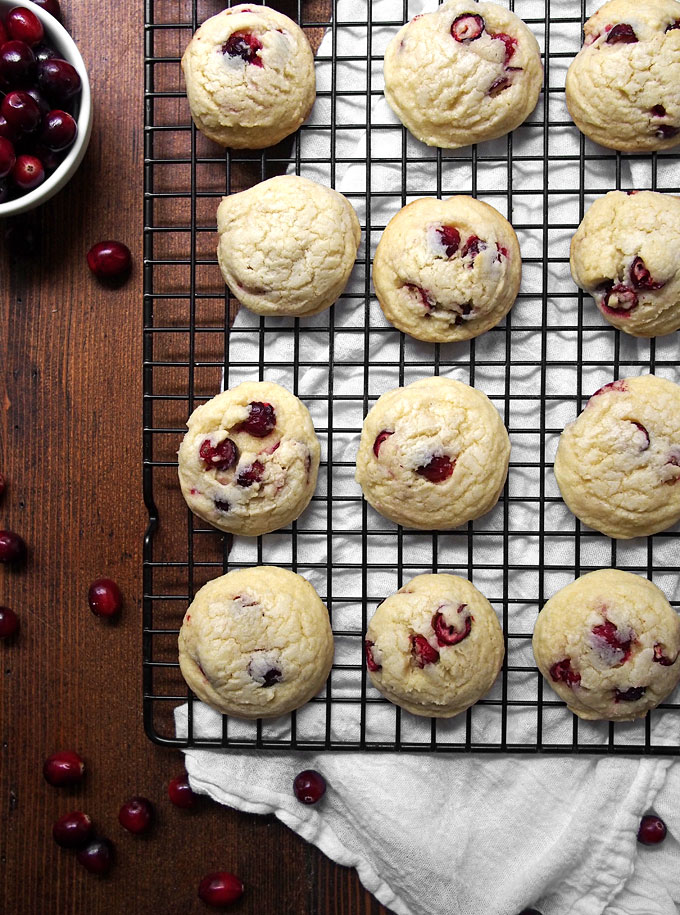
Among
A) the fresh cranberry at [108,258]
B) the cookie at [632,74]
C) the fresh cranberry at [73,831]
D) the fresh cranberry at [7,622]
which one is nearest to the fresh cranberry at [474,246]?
the cookie at [632,74]

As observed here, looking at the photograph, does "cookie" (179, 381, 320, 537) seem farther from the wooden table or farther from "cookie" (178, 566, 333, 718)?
the wooden table

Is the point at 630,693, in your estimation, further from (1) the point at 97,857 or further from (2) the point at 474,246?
(1) the point at 97,857

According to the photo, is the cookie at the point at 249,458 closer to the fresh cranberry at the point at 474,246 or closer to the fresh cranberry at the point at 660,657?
the fresh cranberry at the point at 474,246

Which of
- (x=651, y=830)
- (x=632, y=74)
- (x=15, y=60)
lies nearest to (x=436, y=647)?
(x=651, y=830)

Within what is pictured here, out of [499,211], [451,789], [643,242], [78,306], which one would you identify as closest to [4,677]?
[78,306]

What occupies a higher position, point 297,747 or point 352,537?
point 352,537

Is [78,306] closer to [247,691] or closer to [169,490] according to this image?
[169,490]

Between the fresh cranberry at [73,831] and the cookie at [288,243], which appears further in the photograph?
the fresh cranberry at [73,831]
